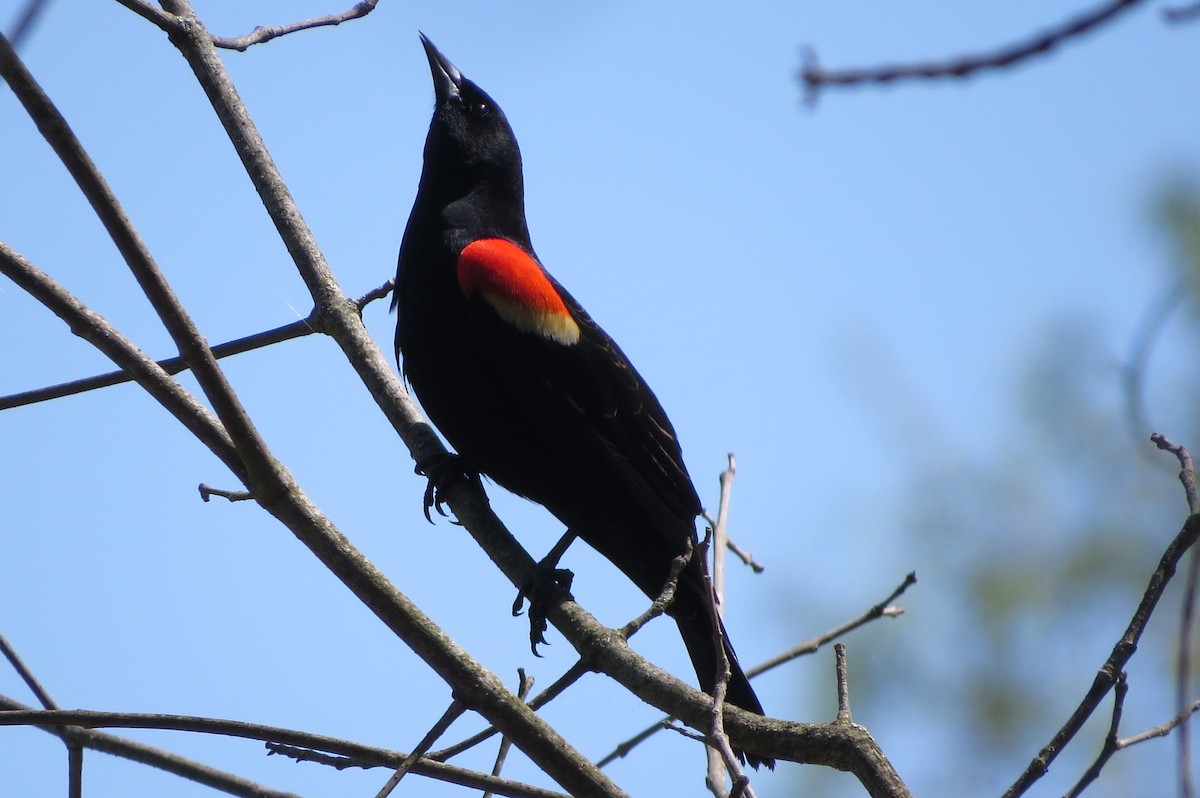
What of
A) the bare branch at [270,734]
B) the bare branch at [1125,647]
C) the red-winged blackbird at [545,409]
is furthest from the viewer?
the red-winged blackbird at [545,409]

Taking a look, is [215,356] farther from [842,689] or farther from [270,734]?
[842,689]

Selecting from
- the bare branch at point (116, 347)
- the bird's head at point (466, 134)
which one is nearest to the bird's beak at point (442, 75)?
the bird's head at point (466, 134)

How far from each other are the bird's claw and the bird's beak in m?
2.12

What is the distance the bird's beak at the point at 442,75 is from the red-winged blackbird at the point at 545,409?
851mm

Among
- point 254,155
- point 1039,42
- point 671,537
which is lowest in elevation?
point 1039,42

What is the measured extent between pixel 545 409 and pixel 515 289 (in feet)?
1.26

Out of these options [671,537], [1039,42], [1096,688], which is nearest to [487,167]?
[671,537]

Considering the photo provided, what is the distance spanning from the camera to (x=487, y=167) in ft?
13.8

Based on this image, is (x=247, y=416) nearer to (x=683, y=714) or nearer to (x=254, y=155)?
(x=683, y=714)

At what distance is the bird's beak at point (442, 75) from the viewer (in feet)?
14.4

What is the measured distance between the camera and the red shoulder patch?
11.7 feet

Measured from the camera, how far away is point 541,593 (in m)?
2.87

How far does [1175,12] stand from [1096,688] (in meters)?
1.24

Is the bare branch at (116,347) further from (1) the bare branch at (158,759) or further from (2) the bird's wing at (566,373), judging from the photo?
(2) the bird's wing at (566,373)
